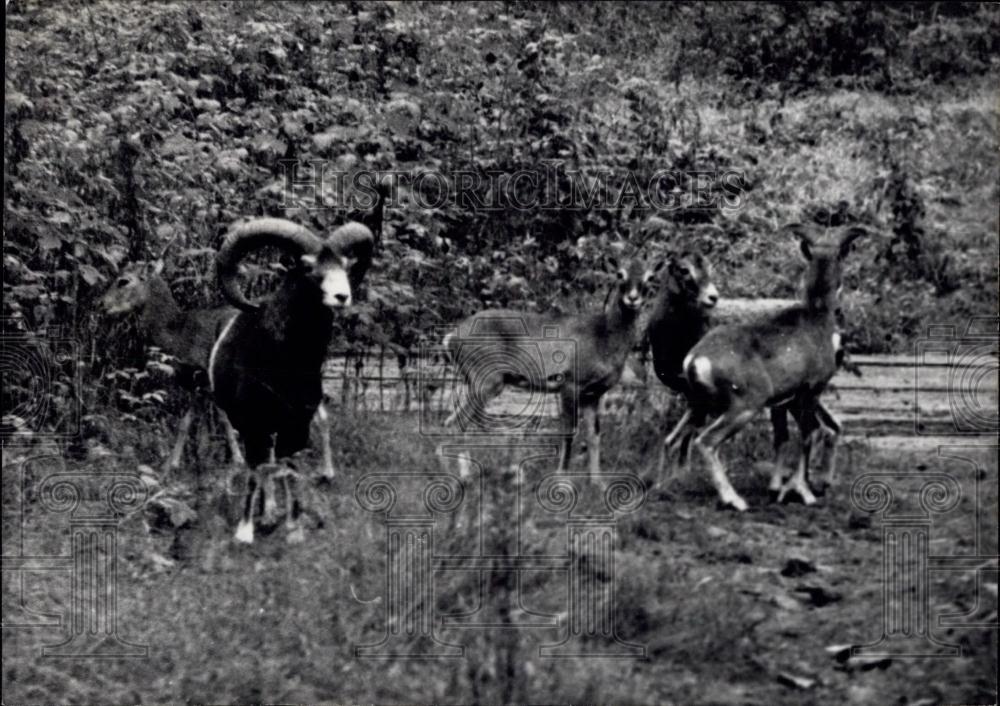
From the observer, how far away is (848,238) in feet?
19.8

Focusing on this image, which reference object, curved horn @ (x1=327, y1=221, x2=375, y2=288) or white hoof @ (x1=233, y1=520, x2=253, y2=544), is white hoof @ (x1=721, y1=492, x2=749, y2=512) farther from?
white hoof @ (x1=233, y1=520, x2=253, y2=544)

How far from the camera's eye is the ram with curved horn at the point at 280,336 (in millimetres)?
5965


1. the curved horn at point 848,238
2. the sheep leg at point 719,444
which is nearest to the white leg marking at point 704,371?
the sheep leg at point 719,444

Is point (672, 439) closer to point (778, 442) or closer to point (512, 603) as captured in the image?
→ point (778, 442)

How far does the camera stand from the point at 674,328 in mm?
6051

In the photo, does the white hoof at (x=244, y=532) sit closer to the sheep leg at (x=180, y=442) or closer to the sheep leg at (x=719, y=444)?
the sheep leg at (x=180, y=442)

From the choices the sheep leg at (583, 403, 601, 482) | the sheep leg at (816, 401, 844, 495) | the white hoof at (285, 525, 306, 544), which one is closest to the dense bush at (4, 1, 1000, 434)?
the sheep leg at (816, 401, 844, 495)

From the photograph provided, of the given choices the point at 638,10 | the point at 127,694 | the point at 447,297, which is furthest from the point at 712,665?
the point at 638,10

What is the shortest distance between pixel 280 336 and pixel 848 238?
2.31m

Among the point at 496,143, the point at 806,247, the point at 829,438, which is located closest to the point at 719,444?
the point at 829,438

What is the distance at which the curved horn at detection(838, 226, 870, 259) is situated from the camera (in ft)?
19.7

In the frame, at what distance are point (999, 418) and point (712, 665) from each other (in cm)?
154

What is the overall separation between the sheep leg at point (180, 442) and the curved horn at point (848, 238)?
2710mm

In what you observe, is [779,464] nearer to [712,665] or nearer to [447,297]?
[712,665]
